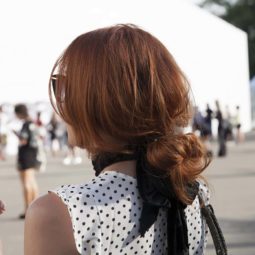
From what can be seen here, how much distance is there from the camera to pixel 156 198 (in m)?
1.73

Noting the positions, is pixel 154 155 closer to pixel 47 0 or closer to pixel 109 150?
pixel 109 150

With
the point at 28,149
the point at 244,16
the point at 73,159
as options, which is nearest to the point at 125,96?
the point at 28,149

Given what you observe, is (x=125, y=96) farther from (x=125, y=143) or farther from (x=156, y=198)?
(x=156, y=198)

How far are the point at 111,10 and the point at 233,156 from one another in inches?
540

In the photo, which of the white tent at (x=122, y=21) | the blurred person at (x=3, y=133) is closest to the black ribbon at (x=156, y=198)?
the white tent at (x=122, y=21)

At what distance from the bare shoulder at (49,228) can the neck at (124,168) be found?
0.19m

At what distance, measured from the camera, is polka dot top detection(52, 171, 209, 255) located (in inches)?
64.1

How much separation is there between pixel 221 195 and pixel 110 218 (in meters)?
Result: 10.7

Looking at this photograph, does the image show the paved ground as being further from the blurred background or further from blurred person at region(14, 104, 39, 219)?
blurred person at region(14, 104, 39, 219)

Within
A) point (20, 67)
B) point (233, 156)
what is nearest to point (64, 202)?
point (233, 156)

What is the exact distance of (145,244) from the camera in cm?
174

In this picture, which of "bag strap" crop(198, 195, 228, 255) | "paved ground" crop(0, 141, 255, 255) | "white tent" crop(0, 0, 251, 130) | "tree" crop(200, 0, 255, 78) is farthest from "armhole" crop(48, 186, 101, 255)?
"tree" crop(200, 0, 255, 78)

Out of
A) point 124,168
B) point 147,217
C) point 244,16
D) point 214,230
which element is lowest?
point 244,16

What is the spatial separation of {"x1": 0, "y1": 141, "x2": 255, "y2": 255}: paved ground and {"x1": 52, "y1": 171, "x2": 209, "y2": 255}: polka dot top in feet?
2.21
